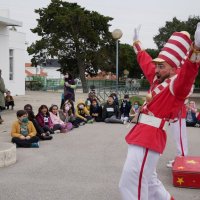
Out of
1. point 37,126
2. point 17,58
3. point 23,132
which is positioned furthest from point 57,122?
point 17,58

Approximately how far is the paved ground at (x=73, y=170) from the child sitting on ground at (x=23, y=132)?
0.92ft

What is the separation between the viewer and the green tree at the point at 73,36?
112ft

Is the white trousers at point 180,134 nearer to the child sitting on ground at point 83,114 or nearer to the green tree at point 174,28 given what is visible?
the child sitting on ground at point 83,114

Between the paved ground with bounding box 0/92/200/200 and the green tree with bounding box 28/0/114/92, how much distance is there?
23.6 metres

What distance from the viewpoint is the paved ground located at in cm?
592

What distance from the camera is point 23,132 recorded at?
9.40m

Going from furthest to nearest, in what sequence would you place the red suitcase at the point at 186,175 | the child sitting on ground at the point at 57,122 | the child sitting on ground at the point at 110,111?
the child sitting on ground at the point at 110,111
the child sitting on ground at the point at 57,122
the red suitcase at the point at 186,175

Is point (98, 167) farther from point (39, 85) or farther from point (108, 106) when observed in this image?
point (39, 85)

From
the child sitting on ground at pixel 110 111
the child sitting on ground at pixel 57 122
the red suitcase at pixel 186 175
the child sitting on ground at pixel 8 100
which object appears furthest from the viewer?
the child sitting on ground at pixel 8 100

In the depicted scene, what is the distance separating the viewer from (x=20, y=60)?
28.4 m

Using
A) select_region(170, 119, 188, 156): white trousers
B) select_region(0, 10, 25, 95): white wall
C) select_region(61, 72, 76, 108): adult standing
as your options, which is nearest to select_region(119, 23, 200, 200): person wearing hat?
select_region(170, 119, 188, 156): white trousers

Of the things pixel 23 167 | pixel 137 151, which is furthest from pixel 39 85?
pixel 137 151

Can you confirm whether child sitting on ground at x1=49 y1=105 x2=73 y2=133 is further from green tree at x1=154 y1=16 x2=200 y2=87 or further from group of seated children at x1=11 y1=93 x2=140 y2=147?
green tree at x1=154 y1=16 x2=200 y2=87

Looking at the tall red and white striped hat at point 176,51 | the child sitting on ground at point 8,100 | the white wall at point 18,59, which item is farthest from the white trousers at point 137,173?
the white wall at point 18,59
